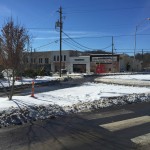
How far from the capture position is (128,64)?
10088 centimetres

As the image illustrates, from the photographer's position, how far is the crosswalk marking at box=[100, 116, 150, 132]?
32.7 ft

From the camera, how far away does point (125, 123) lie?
10656 millimetres

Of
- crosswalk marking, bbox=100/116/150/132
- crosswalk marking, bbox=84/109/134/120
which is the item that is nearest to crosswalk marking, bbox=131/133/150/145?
crosswalk marking, bbox=100/116/150/132

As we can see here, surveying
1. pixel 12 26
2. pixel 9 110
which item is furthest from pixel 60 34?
pixel 9 110

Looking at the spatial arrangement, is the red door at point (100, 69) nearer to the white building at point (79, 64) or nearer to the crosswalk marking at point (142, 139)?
the white building at point (79, 64)

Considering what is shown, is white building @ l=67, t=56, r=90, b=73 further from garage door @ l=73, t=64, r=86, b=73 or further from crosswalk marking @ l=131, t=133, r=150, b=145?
crosswalk marking @ l=131, t=133, r=150, b=145

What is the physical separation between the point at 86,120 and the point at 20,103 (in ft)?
10.8

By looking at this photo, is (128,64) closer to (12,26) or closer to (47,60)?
(47,60)

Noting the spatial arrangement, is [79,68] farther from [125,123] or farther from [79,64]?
[125,123]

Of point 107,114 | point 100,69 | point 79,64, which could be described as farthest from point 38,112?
point 79,64

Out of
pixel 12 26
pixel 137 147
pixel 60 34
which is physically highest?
pixel 60 34

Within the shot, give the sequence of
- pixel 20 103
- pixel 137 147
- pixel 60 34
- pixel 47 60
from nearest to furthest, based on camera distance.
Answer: pixel 137 147 < pixel 20 103 < pixel 60 34 < pixel 47 60

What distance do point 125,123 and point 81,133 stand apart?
2.17 metres

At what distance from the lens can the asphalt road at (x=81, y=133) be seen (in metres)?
7.82
